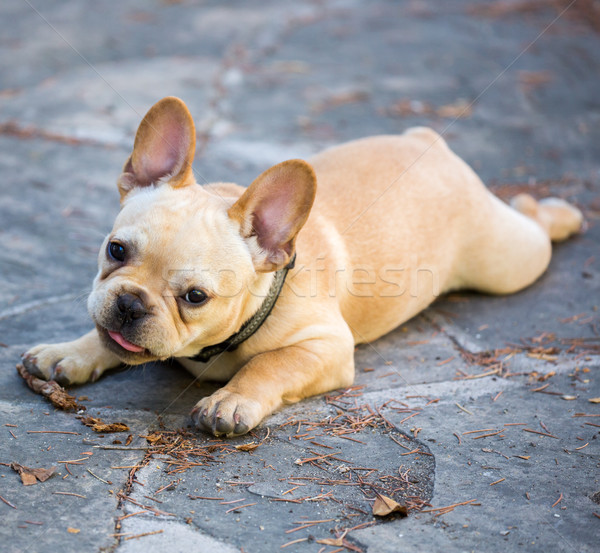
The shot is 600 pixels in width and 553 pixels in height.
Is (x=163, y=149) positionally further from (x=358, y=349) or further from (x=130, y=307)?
(x=358, y=349)

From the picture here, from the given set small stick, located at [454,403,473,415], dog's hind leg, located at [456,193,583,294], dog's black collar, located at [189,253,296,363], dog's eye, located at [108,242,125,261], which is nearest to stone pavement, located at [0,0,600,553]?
small stick, located at [454,403,473,415]

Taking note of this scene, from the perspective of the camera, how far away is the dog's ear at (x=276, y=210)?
3.42 meters

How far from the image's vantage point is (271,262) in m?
3.63

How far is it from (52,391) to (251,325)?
3.41 ft

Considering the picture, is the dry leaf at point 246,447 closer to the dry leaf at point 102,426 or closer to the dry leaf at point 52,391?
the dry leaf at point 102,426

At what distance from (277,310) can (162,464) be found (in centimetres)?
115

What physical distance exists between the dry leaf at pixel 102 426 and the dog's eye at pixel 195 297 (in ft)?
2.16

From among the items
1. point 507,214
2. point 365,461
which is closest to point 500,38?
point 507,214

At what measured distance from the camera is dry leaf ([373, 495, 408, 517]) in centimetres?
284

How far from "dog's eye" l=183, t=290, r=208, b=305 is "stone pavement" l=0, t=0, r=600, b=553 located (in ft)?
2.02

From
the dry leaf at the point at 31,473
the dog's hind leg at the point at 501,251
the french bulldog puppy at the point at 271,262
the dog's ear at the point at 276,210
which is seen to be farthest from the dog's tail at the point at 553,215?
the dry leaf at the point at 31,473

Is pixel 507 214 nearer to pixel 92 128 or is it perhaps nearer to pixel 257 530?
pixel 257 530

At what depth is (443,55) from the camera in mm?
10070

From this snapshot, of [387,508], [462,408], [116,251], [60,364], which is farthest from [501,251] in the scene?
[60,364]
